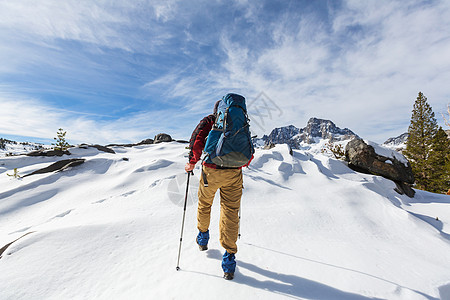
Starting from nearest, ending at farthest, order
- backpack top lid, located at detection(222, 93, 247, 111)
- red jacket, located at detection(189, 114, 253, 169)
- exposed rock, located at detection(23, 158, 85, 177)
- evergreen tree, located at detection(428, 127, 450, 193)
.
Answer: backpack top lid, located at detection(222, 93, 247, 111) → red jacket, located at detection(189, 114, 253, 169) → exposed rock, located at detection(23, 158, 85, 177) → evergreen tree, located at detection(428, 127, 450, 193)

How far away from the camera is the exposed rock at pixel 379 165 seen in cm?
1127

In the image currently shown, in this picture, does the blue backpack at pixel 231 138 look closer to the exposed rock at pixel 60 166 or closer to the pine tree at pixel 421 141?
the exposed rock at pixel 60 166

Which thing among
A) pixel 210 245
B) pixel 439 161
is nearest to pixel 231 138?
A: pixel 210 245

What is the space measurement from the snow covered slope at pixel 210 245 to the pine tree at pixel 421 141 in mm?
18017

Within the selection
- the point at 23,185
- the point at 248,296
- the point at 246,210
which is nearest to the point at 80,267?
the point at 248,296

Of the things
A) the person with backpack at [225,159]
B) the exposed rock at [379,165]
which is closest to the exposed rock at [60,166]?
the person with backpack at [225,159]

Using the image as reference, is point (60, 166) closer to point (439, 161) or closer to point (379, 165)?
point (379, 165)

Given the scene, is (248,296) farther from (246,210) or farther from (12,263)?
(12,263)

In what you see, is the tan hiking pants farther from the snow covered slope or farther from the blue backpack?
the snow covered slope

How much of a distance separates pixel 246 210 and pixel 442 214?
760cm

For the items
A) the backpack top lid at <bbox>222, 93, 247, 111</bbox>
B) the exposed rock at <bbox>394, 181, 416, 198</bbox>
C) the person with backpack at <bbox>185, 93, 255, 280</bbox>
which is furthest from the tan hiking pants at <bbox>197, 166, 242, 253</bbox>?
the exposed rock at <bbox>394, 181, 416, 198</bbox>

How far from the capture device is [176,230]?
386 cm

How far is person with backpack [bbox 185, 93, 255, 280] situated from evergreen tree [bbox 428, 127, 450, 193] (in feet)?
80.5

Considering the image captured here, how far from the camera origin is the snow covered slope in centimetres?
245
